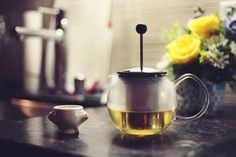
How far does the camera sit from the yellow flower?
1.03 metres

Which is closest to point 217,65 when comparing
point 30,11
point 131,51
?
point 131,51

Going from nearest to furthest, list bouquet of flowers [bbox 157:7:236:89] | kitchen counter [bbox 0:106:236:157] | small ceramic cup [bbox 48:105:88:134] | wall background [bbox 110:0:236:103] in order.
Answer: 1. kitchen counter [bbox 0:106:236:157]
2. small ceramic cup [bbox 48:105:88:134]
3. bouquet of flowers [bbox 157:7:236:89]
4. wall background [bbox 110:0:236:103]

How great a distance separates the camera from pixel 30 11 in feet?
6.30

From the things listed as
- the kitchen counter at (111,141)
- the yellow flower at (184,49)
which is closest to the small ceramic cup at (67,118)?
the kitchen counter at (111,141)

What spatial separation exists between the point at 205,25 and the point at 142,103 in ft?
1.31

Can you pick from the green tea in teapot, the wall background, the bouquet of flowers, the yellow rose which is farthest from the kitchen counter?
the wall background

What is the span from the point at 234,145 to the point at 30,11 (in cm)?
143

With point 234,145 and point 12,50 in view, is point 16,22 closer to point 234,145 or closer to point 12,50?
point 12,50

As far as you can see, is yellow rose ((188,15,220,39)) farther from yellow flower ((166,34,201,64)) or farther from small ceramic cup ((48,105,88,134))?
small ceramic cup ((48,105,88,134))

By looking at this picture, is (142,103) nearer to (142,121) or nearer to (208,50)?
(142,121)

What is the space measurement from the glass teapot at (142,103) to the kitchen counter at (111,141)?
1.1 inches

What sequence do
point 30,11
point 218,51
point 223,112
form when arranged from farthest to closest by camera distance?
point 30,11
point 223,112
point 218,51

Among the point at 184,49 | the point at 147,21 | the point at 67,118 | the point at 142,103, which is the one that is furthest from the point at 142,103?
the point at 147,21

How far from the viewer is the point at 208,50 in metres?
1.01
